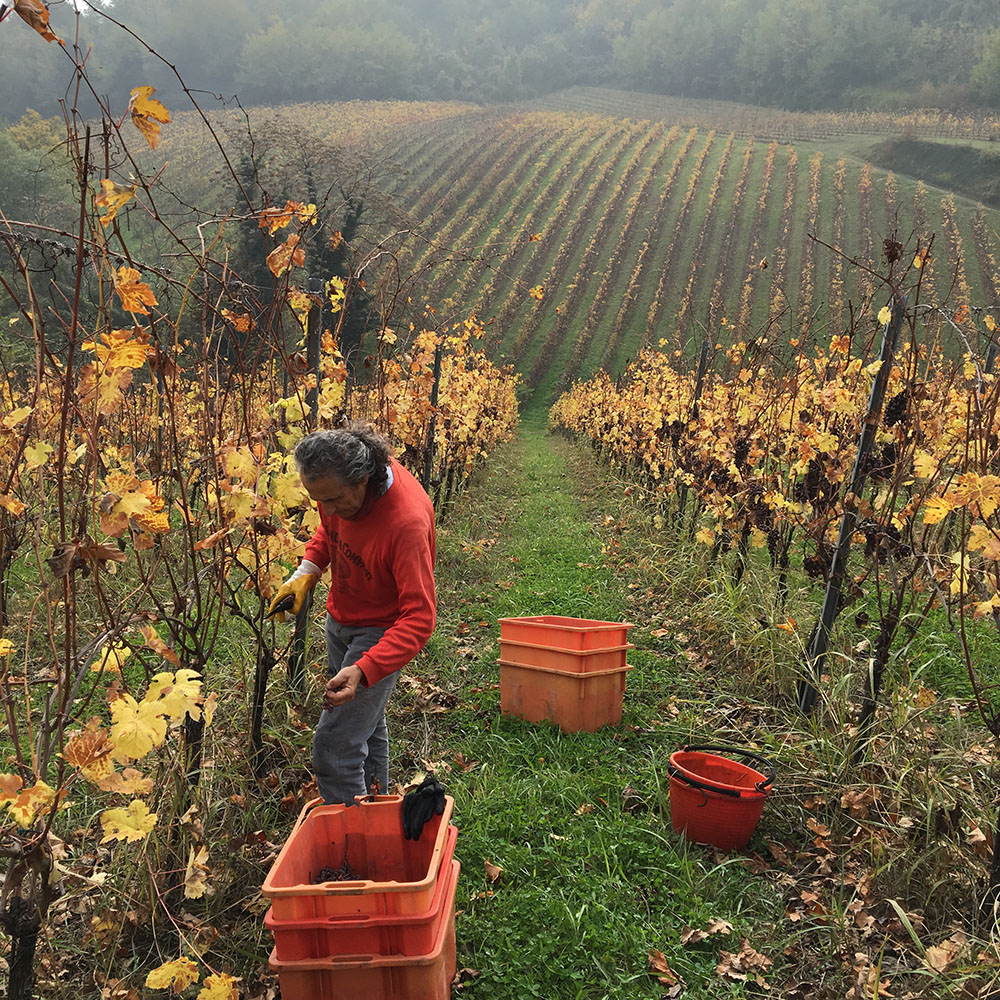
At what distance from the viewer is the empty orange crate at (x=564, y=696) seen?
404 cm

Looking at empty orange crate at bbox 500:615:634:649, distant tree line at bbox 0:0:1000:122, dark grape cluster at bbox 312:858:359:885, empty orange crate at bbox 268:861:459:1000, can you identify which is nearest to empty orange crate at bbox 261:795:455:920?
dark grape cluster at bbox 312:858:359:885

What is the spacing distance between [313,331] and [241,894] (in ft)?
9.51

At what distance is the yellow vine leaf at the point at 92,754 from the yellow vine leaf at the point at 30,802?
0.08 metres

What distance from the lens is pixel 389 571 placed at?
274cm

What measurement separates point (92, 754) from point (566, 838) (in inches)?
79.7

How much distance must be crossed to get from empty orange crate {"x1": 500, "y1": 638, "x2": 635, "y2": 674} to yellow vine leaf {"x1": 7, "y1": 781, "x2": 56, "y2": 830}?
105 inches

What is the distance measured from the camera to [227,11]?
295ft

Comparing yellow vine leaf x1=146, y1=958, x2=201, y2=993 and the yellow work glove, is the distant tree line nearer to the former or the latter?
the yellow work glove

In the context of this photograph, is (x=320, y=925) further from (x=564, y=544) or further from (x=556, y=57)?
(x=556, y=57)

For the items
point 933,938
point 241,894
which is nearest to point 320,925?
point 241,894

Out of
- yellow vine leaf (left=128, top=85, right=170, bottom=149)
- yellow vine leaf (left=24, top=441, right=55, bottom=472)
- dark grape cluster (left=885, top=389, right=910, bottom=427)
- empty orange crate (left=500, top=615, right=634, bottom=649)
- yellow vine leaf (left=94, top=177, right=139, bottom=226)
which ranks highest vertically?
yellow vine leaf (left=128, top=85, right=170, bottom=149)

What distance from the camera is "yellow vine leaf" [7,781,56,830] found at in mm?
1625

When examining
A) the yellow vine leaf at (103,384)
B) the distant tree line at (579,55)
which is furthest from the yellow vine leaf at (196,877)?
the distant tree line at (579,55)

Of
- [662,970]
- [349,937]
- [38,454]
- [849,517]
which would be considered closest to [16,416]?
[38,454]
